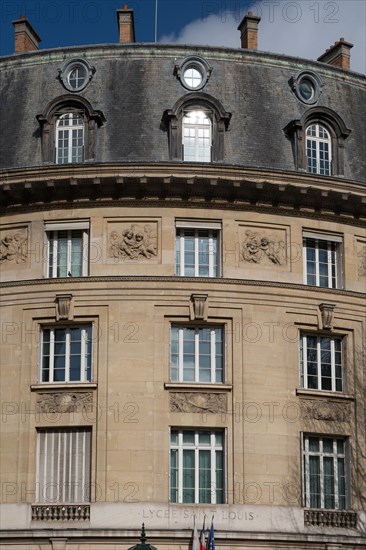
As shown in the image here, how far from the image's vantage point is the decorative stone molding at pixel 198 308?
35250mm

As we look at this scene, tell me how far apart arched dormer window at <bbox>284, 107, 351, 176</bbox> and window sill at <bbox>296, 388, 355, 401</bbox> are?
7.18 m

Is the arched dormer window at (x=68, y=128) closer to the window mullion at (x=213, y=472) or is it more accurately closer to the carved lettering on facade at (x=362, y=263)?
the carved lettering on facade at (x=362, y=263)

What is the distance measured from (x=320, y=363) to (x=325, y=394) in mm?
1146

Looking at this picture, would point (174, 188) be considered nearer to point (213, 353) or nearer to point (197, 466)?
point (213, 353)

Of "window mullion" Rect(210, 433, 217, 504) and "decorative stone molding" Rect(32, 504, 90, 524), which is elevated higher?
"window mullion" Rect(210, 433, 217, 504)

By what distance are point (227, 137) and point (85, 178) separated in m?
4.96

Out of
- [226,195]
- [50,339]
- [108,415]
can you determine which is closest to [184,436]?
[108,415]

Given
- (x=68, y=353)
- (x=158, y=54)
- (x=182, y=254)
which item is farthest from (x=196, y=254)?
(x=158, y=54)

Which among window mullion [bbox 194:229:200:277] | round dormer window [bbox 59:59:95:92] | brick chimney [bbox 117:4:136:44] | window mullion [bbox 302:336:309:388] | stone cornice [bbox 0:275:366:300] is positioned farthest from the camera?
brick chimney [bbox 117:4:136:44]

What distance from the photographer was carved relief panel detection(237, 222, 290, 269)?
3625 centimetres

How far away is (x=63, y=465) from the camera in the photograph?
34.5 meters

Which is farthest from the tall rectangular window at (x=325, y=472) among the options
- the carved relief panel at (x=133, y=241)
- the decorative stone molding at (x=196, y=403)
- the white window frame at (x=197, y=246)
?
the carved relief panel at (x=133, y=241)

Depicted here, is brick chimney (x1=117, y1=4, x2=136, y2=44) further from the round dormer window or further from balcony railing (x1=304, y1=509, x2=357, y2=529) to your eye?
balcony railing (x1=304, y1=509, x2=357, y2=529)

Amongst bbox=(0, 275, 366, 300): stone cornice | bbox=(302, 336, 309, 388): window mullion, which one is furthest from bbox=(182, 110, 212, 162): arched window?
bbox=(302, 336, 309, 388): window mullion
